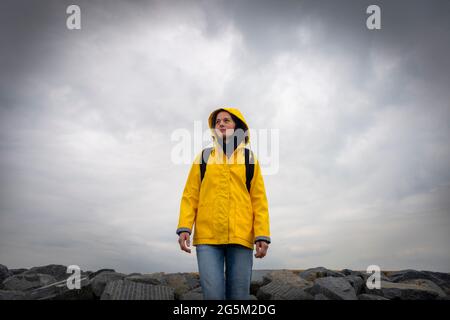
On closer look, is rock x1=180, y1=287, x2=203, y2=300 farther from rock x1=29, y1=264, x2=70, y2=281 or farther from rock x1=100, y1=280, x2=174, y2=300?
rock x1=29, y1=264, x2=70, y2=281

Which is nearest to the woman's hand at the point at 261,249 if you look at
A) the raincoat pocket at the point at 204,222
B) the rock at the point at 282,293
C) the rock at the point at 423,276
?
the raincoat pocket at the point at 204,222

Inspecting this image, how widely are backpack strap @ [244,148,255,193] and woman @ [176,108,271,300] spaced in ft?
0.10

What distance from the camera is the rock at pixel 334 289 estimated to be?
21.7ft

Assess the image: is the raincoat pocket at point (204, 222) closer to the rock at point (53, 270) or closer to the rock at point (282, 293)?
the rock at point (282, 293)

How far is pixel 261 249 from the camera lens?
174 inches

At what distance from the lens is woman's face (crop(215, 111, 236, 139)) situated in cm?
485

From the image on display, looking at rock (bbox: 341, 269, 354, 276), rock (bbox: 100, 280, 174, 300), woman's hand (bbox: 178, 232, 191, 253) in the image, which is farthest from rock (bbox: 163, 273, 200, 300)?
rock (bbox: 341, 269, 354, 276)

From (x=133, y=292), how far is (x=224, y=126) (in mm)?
3153

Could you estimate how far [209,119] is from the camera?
5188 mm

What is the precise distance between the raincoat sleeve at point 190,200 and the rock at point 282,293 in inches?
118

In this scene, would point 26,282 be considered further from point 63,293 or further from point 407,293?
point 407,293
